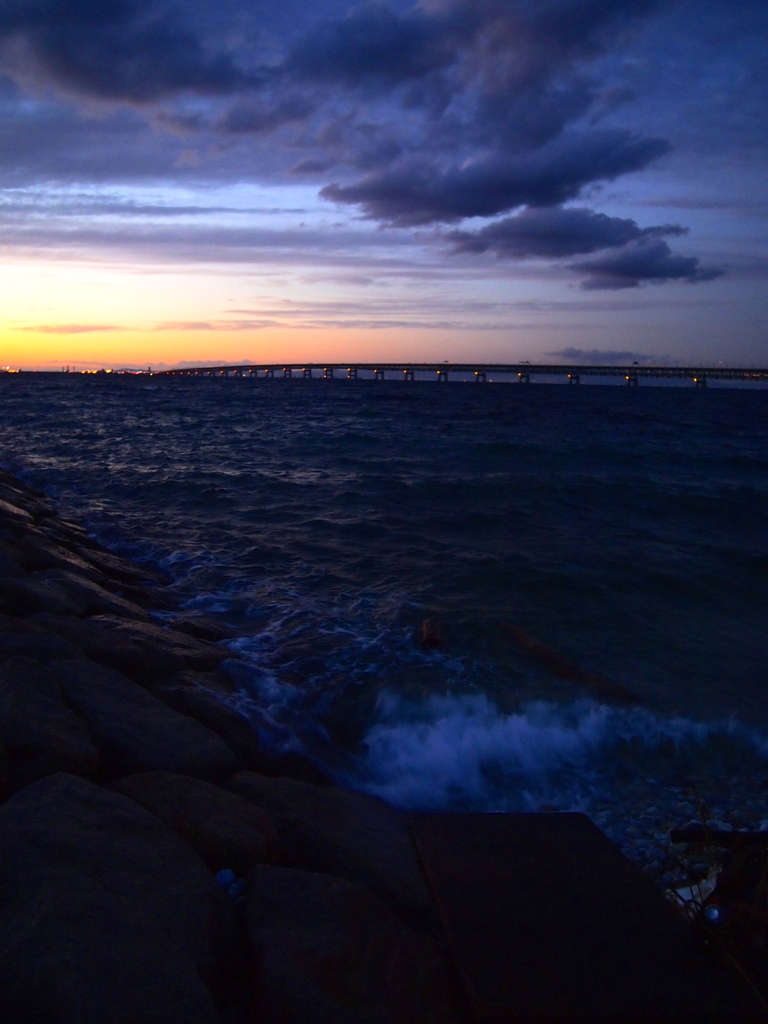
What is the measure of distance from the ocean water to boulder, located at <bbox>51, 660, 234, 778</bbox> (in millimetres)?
946

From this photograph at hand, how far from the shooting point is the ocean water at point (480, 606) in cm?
491

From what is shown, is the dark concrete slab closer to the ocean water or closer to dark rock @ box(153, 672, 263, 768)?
the ocean water

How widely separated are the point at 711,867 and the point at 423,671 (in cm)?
320

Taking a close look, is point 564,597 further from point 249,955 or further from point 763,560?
point 249,955

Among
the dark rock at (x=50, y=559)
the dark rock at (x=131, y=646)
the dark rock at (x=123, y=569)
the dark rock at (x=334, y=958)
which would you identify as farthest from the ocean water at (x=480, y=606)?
the dark rock at (x=334, y=958)

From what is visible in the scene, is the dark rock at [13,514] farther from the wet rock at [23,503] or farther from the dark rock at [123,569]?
the dark rock at [123,569]

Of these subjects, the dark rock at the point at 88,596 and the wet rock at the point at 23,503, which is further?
the wet rock at the point at 23,503

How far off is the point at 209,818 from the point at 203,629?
401cm

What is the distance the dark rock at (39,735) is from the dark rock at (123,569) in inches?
199

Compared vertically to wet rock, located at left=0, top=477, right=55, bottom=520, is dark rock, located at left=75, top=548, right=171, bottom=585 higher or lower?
lower

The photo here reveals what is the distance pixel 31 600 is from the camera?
5.70 m

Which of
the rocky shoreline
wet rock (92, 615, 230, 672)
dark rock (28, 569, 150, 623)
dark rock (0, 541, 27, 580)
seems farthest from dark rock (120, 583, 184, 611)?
the rocky shoreline

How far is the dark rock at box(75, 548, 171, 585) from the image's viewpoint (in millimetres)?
8578

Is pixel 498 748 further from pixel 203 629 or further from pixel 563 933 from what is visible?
pixel 203 629
